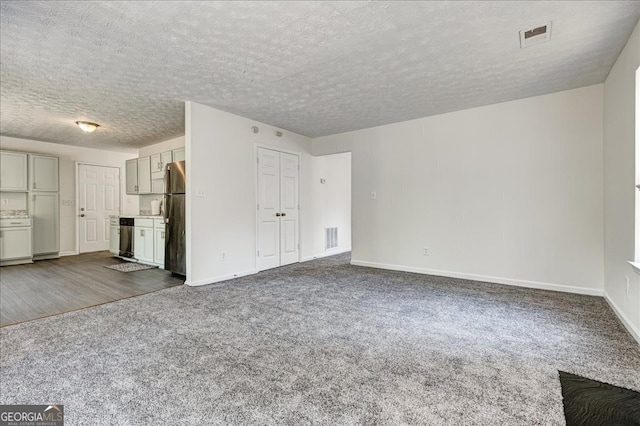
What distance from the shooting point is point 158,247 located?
5.21m

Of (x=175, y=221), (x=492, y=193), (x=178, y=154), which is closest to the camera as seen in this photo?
(x=492, y=193)

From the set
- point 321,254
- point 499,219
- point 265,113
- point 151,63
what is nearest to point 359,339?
point 499,219

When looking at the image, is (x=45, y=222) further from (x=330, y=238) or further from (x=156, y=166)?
(x=330, y=238)

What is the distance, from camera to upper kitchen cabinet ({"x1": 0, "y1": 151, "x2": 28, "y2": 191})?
576 cm

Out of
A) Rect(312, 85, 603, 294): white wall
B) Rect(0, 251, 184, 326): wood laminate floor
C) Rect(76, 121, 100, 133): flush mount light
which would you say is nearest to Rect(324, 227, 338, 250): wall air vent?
Rect(312, 85, 603, 294): white wall

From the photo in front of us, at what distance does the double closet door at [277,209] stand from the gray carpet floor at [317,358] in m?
1.76

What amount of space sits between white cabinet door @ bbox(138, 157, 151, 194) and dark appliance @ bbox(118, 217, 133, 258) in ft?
2.47

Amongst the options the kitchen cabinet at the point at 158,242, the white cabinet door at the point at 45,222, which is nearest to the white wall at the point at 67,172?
the white cabinet door at the point at 45,222

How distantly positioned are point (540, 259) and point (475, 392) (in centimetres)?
296

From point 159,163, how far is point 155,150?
960 mm

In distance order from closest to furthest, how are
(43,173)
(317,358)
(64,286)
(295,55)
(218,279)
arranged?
1. (317,358)
2. (295,55)
3. (64,286)
4. (218,279)
5. (43,173)

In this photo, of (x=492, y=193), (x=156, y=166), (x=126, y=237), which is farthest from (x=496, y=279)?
(x=126, y=237)

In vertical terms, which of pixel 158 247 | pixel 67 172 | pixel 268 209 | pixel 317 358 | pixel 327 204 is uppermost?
pixel 67 172

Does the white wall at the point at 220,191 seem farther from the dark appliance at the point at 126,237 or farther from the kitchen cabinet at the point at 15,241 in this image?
the kitchen cabinet at the point at 15,241
